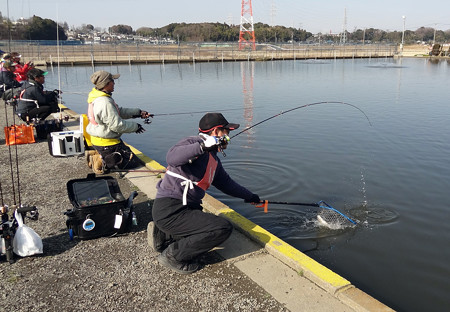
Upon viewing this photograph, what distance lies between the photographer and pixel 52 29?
8819 centimetres

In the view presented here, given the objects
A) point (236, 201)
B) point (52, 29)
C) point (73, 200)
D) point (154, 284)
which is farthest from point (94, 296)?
point (52, 29)

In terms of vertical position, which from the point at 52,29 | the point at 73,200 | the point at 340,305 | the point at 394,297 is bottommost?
the point at 394,297

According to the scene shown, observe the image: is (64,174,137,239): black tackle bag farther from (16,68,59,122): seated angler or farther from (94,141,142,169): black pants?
(16,68,59,122): seated angler

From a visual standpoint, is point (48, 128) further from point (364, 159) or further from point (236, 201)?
point (364, 159)

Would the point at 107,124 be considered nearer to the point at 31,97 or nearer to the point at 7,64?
the point at 31,97

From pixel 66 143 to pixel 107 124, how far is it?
1.71m

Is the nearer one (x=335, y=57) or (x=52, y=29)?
(x=335, y=57)

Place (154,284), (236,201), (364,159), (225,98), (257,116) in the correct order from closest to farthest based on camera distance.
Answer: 1. (154,284)
2. (236,201)
3. (364,159)
4. (257,116)
5. (225,98)

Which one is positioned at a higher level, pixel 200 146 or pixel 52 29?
pixel 52 29

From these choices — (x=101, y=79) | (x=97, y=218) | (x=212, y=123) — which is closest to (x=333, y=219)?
(x=212, y=123)

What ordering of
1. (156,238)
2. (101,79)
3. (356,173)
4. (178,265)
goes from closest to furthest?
(178,265) → (156,238) → (101,79) → (356,173)

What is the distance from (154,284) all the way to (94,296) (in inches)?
21.7

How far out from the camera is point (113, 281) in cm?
396

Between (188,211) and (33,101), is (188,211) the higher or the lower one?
the lower one
